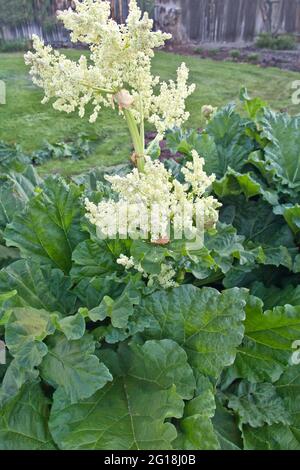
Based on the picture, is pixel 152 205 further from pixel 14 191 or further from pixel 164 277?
pixel 14 191

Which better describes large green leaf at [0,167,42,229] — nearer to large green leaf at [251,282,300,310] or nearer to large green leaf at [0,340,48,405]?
large green leaf at [0,340,48,405]

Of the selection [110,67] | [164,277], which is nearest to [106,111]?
[110,67]

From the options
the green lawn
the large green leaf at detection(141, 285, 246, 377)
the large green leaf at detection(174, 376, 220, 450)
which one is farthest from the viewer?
the green lawn

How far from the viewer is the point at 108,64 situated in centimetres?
138

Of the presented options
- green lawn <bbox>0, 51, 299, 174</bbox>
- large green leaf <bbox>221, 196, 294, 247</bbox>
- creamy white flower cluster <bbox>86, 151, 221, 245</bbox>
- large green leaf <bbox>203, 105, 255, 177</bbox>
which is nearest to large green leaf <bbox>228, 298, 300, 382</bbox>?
creamy white flower cluster <bbox>86, 151, 221, 245</bbox>

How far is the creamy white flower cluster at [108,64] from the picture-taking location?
1328 mm

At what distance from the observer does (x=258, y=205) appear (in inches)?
73.3

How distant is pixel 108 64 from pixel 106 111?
4.47 m

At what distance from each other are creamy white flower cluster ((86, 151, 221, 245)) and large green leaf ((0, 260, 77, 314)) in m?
0.30

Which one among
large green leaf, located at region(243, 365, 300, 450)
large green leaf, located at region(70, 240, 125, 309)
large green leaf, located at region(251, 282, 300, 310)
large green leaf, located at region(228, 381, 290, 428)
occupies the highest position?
large green leaf, located at region(70, 240, 125, 309)

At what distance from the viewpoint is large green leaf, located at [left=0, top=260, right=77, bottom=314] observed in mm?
1412

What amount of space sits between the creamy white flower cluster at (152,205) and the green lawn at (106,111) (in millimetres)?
3128
